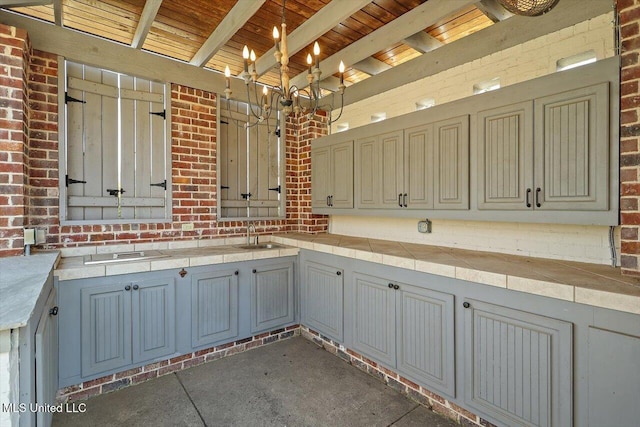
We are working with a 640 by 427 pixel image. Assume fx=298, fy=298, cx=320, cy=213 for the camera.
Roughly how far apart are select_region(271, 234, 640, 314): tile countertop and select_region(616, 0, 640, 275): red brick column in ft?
0.62

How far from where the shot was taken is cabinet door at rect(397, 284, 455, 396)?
79.1 inches

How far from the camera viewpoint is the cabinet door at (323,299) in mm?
2869

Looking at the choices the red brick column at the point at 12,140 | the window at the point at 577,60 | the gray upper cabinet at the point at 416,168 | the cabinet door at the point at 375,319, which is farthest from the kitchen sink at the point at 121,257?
the window at the point at 577,60

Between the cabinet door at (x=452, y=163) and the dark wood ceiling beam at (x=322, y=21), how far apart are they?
3.69ft

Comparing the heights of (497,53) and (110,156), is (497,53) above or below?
above

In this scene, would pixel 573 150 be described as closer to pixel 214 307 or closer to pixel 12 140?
pixel 214 307

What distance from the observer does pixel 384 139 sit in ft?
9.75

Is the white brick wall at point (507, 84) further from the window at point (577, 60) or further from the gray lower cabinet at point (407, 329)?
the gray lower cabinet at point (407, 329)

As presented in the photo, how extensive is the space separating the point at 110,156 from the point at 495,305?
3.36 meters

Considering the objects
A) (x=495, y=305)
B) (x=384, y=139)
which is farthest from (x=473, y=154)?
(x=495, y=305)

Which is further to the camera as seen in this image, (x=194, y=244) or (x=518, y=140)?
(x=194, y=244)

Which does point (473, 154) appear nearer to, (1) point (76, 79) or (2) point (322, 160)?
(2) point (322, 160)

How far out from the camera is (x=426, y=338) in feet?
7.04

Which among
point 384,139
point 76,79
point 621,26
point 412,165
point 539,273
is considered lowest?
point 539,273
